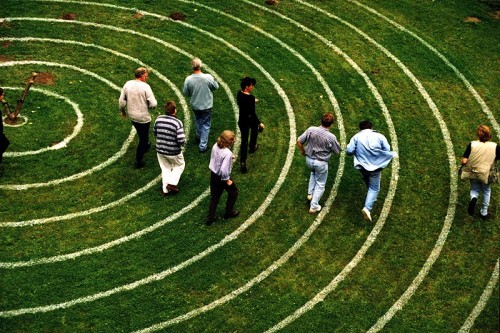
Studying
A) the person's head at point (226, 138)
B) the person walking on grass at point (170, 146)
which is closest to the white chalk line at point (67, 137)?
the person walking on grass at point (170, 146)

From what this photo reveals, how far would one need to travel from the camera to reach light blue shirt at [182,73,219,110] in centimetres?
1528

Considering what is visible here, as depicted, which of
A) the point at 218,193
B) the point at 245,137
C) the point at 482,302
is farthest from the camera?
the point at 245,137

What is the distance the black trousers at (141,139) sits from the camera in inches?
599

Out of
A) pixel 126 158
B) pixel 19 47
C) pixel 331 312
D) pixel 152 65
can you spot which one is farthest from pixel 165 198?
pixel 19 47

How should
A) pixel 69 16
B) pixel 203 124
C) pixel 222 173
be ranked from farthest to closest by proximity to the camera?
pixel 69 16
pixel 203 124
pixel 222 173

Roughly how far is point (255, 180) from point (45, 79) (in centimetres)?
767

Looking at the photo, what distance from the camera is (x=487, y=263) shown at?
13.3 metres

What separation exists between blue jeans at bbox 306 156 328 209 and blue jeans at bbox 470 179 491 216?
3.28m

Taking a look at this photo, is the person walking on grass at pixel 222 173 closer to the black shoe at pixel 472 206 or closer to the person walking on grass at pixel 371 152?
the person walking on grass at pixel 371 152

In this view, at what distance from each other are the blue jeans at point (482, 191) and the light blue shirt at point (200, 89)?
643cm

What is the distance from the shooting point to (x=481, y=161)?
44.8 feet

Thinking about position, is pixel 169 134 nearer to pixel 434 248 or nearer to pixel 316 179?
pixel 316 179

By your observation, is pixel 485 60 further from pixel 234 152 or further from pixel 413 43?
pixel 234 152

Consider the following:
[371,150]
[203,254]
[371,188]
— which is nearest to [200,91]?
[203,254]
